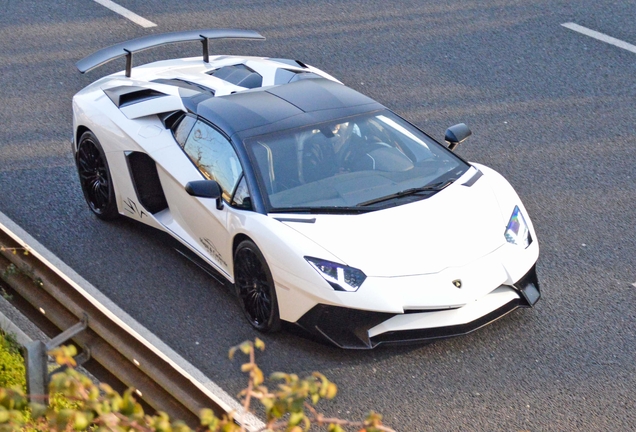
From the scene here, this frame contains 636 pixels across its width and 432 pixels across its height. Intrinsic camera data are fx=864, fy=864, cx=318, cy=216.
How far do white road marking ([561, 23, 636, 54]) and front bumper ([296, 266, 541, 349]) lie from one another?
19.7 feet

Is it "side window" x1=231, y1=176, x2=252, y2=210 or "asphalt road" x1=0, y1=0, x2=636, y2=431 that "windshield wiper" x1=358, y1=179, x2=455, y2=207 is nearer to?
"side window" x1=231, y1=176, x2=252, y2=210

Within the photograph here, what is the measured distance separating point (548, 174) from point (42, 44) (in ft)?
20.1

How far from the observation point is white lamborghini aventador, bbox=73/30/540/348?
17.1ft

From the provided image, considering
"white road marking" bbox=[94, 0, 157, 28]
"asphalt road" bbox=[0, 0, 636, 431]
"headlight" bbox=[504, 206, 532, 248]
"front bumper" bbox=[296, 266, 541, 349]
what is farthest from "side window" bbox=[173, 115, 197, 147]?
"white road marking" bbox=[94, 0, 157, 28]

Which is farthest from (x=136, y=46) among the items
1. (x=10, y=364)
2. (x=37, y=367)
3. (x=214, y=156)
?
(x=37, y=367)

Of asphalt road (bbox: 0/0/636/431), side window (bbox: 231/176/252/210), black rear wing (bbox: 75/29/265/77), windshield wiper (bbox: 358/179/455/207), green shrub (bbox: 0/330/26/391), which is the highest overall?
black rear wing (bbox: 75/29/265/77)

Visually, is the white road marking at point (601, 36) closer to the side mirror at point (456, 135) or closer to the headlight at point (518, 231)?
the side mirror at point (456, 135)

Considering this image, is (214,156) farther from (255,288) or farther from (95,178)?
(95,178)

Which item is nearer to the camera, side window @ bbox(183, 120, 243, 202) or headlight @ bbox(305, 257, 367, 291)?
headlight @ bbox(305, 257, 367, 291)

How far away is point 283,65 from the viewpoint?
7.16 meters

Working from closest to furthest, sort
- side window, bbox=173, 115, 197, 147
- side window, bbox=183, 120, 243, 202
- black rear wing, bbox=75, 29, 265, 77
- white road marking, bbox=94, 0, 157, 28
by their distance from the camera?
side window, bbox=183, 120, 243, 202, side window, bbox=173, 115, 197, 147, black rear wing, bbox=75, 29, 265, 77, white road marking, bbox=94, 0, 157, 28

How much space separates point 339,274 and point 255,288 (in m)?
0.71

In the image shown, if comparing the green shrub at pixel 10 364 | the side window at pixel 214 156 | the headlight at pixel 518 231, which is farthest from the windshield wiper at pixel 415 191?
the green shrub at pixel 10 364

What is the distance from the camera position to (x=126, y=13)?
11.0m
